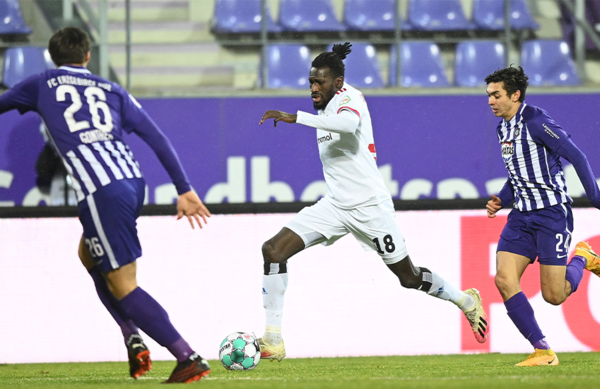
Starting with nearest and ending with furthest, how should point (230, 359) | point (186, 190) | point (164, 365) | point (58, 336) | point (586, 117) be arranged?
point (186, 190), point (230, 359), point (164, 365), point (58, 336), point (586, 117)

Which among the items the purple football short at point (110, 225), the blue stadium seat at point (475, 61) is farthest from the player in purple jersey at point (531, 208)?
the blue stadium seat at point (475, 61)

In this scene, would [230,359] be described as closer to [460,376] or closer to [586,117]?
[460,376]

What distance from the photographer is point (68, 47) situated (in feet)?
12.7

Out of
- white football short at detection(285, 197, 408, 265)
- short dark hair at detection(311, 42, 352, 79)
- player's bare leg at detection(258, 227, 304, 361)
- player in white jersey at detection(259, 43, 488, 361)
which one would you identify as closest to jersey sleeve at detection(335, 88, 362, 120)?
player in white jersey at detection(259, 43, 488, 361)

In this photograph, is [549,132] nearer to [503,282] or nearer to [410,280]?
[503,282]

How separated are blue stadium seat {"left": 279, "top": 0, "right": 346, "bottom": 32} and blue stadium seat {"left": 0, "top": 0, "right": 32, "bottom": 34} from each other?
298 cm

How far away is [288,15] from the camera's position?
9.98m

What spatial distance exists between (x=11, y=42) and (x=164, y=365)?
5276 mm

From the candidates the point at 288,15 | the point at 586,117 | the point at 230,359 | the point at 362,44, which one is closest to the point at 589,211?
the point at 586,117

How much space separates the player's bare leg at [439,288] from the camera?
5.35 meters

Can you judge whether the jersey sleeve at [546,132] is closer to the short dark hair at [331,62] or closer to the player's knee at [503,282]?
the player's knee at [503,282]

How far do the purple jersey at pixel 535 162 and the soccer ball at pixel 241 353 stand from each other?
1901 mm

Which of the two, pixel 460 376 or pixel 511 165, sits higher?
pixel 511 165

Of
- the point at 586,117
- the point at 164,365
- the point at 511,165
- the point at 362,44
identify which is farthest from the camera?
the point at 362,44
